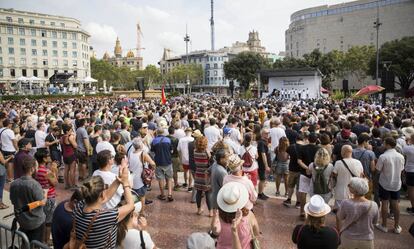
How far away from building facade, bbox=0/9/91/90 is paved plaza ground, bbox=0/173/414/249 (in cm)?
8223

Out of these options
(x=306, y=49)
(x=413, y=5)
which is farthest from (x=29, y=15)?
(x=413, y=5)

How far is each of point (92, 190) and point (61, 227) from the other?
2.32 ft

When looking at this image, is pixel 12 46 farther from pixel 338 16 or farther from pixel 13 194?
pixel 13 194

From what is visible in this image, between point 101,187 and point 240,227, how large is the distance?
1.45 meters

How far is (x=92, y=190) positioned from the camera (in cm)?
317

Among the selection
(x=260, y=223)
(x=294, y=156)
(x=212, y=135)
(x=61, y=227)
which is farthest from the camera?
(x=212, y=135)

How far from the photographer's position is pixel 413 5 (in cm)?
6969

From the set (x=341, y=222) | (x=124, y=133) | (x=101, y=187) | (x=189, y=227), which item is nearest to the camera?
(x=101, y=187)

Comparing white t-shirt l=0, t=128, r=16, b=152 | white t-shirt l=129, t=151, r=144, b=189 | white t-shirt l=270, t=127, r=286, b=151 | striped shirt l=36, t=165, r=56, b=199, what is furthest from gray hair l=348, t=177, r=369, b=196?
white t-shirt l=0, t=128, r=16, b=152

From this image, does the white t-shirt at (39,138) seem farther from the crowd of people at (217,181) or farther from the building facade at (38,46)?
the building facade at (38,46)

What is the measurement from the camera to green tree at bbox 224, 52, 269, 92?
227ft

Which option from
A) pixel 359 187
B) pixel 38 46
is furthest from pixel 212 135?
pixel 38 46

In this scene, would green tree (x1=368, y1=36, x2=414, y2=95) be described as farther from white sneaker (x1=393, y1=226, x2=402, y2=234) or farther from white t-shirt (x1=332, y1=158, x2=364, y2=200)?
white t-shirt (x1=332, y1=158, x2=364, y2=200)

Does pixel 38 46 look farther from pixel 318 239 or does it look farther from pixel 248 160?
pixel 318 239
